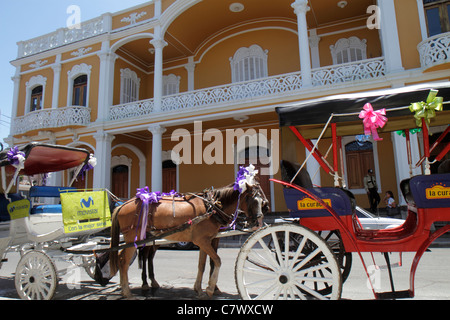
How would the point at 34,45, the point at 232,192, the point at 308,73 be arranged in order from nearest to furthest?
the point at 232,192 → the point at 308,73 → the point at 34,45

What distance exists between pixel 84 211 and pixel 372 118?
4.39m

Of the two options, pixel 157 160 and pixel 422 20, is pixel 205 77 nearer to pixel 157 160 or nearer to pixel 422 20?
pixel 157 160

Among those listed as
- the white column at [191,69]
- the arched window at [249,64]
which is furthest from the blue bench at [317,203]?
the white column at [191,69]

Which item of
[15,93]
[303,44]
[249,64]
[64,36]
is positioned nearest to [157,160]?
[249,64]

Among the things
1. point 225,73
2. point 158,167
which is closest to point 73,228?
point 158,167

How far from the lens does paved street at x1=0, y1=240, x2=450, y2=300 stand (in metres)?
4.36

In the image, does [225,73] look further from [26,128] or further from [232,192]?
[232,192]

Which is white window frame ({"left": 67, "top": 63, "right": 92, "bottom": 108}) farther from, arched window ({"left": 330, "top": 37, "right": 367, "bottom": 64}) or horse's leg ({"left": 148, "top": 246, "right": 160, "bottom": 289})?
horse's leg ({"left": 148, "top": 246, "right": 160, "bottom": 289})

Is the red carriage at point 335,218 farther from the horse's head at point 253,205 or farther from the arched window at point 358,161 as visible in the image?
the arched window at point 358,161

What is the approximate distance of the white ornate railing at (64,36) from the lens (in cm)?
1623

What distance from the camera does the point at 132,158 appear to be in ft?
60.6

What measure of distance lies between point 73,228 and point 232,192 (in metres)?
2.56

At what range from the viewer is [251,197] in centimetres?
429
